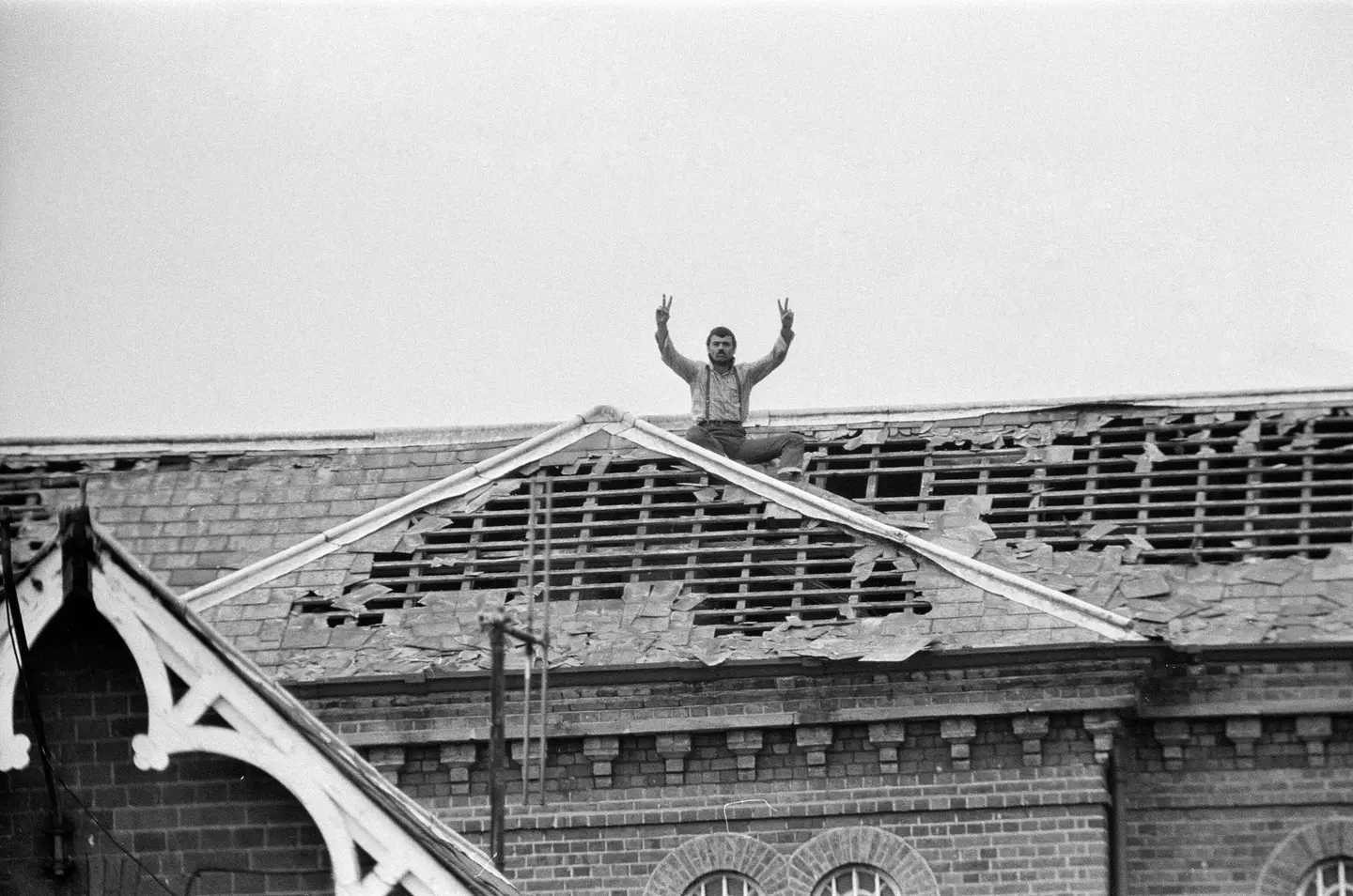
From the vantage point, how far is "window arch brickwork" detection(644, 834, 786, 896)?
20219mm

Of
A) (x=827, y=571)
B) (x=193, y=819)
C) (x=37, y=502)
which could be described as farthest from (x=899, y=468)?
(x=193, y=819)

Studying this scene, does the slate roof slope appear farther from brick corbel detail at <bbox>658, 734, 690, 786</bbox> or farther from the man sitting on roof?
the man sitting on roof

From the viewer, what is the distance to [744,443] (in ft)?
75.4

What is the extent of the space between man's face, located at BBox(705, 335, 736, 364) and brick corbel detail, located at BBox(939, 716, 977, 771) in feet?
14.7

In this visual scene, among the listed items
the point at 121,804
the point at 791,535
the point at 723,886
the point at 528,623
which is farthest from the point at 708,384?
the point at 121,804

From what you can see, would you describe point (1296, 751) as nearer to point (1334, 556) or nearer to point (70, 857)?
point (1334, 556)

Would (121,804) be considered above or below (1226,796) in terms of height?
below

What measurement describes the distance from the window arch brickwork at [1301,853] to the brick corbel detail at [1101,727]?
1.81m

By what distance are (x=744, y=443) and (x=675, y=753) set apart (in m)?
3.74

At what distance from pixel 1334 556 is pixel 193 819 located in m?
14.4

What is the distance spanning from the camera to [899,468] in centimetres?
2300

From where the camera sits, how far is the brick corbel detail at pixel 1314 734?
67.0ft

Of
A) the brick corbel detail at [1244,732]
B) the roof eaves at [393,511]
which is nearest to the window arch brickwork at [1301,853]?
the brick corbel detail at [1244,732]

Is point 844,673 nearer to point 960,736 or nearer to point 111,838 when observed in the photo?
point 960,736
